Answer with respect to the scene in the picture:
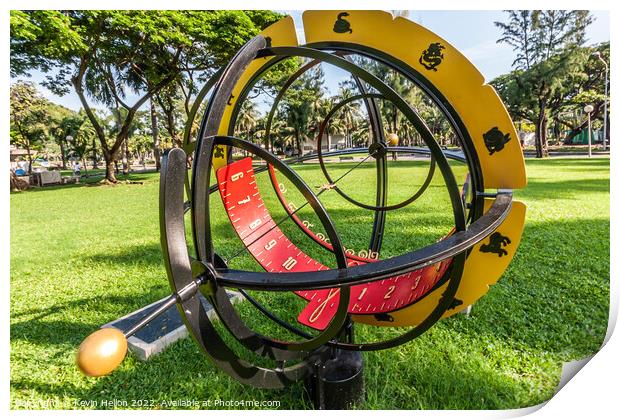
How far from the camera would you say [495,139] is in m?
1.36

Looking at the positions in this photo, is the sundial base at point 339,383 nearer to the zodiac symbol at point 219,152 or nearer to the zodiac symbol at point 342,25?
the zodiac symbol at point 219,152

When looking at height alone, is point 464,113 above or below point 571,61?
below

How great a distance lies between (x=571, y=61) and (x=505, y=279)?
11.2m

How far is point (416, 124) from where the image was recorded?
1.09 meters

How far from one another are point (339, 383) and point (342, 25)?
1532mm

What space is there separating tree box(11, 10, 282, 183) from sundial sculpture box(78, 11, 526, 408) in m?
5.16

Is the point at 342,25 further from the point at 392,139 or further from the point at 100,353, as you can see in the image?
the point at 100,353

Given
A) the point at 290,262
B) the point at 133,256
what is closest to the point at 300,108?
the point at 133,256

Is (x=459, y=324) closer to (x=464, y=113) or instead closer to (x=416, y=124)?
(x=464, y=113)

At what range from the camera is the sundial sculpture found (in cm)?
100

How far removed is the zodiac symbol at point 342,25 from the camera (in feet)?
4.57

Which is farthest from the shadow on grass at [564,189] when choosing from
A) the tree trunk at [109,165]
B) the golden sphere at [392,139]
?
the tree trunk at [109,165]

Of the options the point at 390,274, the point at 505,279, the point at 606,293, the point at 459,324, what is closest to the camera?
the point at 390,274
